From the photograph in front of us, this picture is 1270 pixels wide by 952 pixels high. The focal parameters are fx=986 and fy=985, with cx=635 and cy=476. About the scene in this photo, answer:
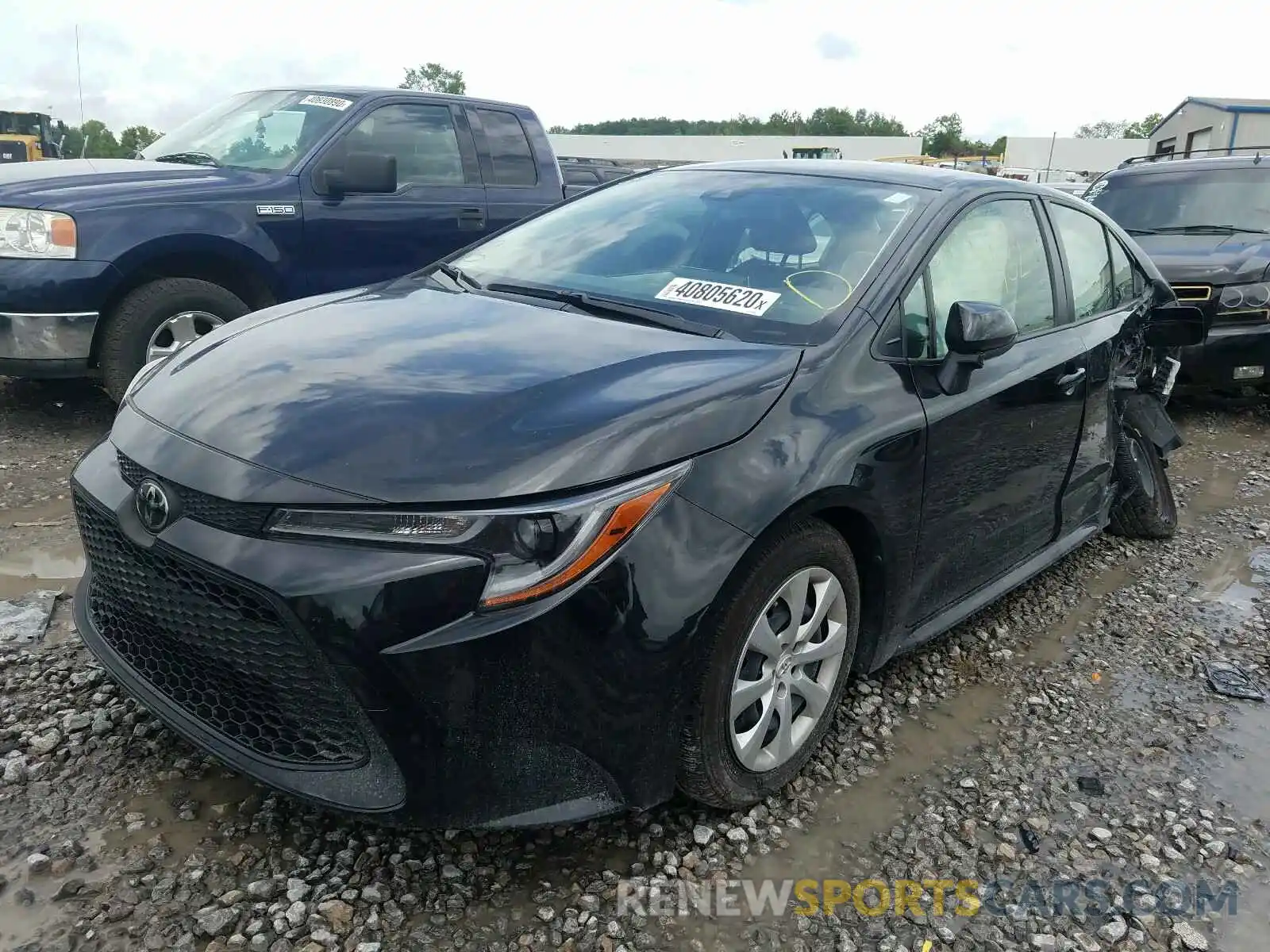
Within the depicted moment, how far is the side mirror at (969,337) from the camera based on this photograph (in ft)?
9.13

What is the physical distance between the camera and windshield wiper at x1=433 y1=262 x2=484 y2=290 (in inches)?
125

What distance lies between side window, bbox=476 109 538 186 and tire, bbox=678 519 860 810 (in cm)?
469

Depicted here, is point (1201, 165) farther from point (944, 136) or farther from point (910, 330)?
point (944, 136)

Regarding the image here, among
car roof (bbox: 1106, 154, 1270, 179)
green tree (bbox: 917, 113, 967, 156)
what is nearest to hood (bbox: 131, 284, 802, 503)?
car roof (bbox: 1106, 154, 1270, 179)

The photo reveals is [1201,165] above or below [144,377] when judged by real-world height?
above

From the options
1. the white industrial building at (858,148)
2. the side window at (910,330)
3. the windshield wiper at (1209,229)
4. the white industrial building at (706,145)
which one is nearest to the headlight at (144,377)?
the side window at (910,330)

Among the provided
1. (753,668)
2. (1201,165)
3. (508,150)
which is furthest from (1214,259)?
(753,668)

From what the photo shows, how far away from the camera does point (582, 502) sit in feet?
6.51

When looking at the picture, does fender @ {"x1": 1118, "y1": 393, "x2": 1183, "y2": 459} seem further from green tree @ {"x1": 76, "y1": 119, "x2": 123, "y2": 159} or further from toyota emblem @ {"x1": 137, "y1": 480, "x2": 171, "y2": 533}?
green tree @ {"x1": 76, "y1": 119, "x2": 123, "y2": 159}

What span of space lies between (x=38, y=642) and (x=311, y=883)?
1582 millimetres

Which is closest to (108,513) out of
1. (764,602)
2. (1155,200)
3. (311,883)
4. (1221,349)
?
(311,883)

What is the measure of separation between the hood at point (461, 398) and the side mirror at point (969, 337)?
1.88 ft

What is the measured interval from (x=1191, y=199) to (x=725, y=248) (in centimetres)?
678

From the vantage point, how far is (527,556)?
6.38 ft
